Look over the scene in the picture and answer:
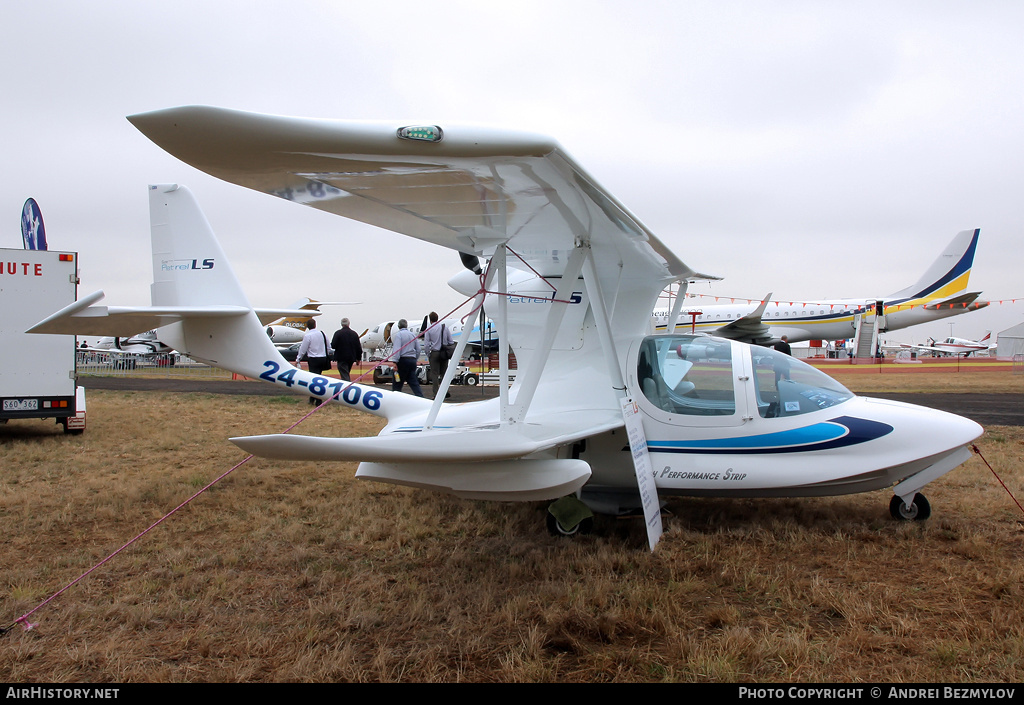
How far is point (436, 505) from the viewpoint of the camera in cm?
525

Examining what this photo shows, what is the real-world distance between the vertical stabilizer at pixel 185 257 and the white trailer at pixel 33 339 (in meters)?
3.65

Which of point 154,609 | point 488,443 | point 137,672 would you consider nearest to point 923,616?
point 488,443

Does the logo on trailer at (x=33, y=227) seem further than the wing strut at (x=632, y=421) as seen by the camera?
Yes

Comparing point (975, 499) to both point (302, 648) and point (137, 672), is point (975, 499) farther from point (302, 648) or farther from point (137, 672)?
point (137, 672)

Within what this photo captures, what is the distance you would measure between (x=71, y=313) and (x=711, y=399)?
439cm

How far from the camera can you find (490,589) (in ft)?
11.4

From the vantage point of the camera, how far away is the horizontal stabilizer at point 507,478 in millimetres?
3576

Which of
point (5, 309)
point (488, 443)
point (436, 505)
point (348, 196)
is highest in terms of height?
point (348, 196)

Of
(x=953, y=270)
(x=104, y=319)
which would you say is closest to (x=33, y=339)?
(x=104, y=319)

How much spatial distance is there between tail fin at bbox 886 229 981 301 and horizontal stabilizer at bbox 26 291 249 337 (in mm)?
32381

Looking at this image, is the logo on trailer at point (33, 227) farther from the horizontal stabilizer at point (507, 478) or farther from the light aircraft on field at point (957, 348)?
the light aircraft on field at point (957, 348)

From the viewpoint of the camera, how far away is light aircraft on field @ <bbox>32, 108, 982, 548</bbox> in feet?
7.86

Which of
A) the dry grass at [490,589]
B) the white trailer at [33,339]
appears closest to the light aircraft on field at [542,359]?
the dry grass at [490,589]

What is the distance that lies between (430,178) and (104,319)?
288 centimetres
